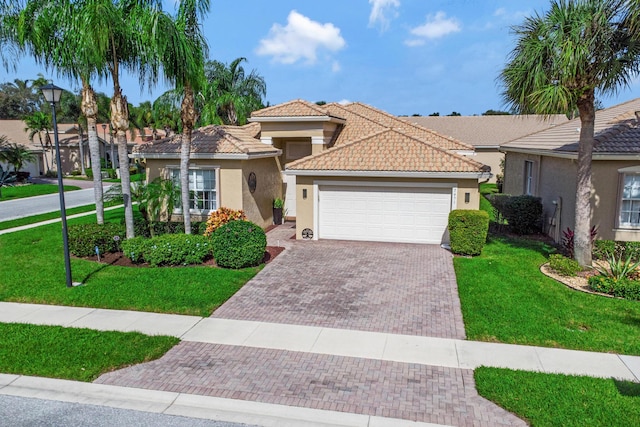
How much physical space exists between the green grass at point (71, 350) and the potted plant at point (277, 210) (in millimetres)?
11708

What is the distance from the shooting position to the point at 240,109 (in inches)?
1270

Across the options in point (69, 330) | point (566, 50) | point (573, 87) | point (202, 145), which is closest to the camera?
point (69, 330)

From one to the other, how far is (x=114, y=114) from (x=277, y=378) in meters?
10.3

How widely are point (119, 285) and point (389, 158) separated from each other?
380 inches

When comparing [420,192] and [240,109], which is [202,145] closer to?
[420,192]

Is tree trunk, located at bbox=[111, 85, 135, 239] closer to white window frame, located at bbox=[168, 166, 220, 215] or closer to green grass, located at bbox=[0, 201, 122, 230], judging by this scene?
white window frame, located at bbox=[168, 166, 220, 215]

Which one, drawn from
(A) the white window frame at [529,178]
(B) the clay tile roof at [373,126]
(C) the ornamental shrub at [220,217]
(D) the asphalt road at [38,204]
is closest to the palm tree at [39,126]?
(D) the asphalt road at [38,204]

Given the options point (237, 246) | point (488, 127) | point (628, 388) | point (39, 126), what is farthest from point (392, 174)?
point (39, 126)

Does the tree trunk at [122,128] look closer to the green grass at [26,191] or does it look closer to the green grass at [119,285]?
the green grass at [119,285]

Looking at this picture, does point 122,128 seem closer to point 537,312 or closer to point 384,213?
point 384,213

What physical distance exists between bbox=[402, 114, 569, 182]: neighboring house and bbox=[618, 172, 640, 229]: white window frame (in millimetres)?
22999

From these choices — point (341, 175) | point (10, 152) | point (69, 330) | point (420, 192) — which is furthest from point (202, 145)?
point (10, 152)

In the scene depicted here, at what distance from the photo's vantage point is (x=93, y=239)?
14.6 meters

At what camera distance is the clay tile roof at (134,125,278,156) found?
1712 centimetres
